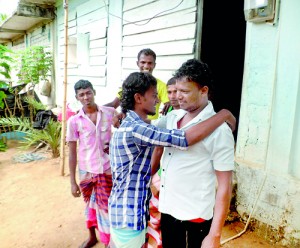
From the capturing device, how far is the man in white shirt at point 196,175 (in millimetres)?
1348

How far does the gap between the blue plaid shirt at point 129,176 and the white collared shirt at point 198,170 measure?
167 mm

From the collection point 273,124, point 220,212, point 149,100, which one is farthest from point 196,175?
point 273,124

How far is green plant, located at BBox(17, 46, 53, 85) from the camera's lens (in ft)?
28.1

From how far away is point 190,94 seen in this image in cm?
141

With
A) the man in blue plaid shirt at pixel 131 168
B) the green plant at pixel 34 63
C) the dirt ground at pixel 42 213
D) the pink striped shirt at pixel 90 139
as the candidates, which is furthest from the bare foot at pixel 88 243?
the green plant at pixel 34 63

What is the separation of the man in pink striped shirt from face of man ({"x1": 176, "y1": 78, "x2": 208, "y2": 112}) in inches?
48.4

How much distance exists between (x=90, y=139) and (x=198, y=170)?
53.0 inches

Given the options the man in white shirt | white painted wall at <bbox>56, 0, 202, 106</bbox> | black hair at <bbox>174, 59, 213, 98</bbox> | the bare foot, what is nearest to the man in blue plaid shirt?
the man in white shirt

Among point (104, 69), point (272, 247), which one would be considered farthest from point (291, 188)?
point (104, 69)

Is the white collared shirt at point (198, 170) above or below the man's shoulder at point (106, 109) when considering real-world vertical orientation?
below

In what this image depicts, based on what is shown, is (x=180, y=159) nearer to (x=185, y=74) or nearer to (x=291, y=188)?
(x=185, y=74)

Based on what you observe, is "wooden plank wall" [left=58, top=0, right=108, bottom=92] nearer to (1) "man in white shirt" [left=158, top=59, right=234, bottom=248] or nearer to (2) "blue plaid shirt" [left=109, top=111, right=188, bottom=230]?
(2) "blue plaid shirt" [left=109, top=111, right=188, bottom=230]

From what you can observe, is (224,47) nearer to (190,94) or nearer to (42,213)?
(190,94)

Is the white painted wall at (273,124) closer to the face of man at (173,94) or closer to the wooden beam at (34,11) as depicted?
the face of man at (173,94)
